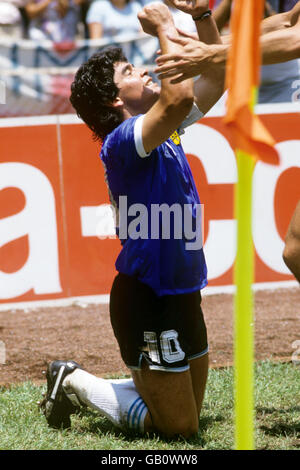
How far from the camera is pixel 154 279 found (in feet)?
10.6

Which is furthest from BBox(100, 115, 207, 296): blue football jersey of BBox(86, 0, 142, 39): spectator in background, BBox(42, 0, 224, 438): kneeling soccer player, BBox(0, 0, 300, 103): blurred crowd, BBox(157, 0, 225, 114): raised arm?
BBox(86, 0, 142, 39): spectator in background

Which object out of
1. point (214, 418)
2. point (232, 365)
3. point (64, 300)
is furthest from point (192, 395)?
point (64, 300)

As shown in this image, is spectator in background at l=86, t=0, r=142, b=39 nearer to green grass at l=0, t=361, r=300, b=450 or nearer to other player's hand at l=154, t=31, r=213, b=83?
green grass at l=0, t=361, r=300, b=450

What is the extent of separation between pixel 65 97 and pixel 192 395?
572 cm

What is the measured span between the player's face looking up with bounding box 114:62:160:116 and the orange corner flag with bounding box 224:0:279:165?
1452 millimetres

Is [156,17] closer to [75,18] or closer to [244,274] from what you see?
[244,274]

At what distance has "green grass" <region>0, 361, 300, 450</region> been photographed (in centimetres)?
322

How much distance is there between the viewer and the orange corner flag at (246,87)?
1755mm

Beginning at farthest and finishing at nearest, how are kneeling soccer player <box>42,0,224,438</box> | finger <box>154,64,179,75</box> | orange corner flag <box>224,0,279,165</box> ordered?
kneeling soccer player <box>42,0,224,438</box> < finger <box>154,64,179,75</box> < orange corner flag <box>224,0,279,165</box>

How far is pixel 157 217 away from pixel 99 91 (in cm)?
61

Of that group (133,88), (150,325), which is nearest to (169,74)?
(133,88)

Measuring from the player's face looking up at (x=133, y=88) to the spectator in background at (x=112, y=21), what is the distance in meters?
5.33

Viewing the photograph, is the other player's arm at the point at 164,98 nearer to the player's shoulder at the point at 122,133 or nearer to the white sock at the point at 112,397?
the player's shoulder at the point at 122,133
